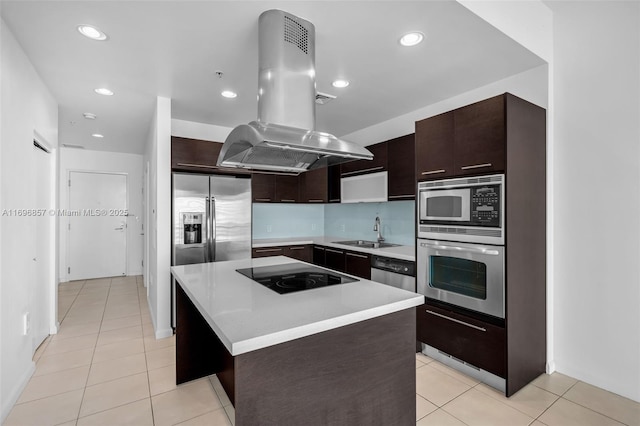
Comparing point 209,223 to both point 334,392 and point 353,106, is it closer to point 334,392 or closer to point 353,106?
point 353,106

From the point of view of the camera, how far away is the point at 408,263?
10.1 ft

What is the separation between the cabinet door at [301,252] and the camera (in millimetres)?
4391

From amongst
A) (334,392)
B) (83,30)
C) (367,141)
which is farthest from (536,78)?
(83,30)

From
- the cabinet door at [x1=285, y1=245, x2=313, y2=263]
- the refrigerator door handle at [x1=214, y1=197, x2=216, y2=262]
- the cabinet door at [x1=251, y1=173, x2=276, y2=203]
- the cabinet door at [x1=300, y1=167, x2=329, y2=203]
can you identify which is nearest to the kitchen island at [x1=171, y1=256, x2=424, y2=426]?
the refrigerator door handle at [x1=214, y1=197, x2=216, y2=262]

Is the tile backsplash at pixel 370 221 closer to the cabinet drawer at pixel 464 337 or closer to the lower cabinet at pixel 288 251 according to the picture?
the lower cabinet at pixel 288 251

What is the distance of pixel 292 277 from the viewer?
206 centimetres

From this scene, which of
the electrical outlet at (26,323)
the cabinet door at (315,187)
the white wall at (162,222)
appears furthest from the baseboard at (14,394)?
the cabinet door at (315,187)

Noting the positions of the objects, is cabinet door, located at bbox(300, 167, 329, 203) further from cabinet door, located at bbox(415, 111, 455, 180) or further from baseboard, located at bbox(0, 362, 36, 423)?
baseboard, located at bbox(0, 362, 36, 423)

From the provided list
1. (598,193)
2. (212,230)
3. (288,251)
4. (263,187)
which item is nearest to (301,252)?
(288,251)

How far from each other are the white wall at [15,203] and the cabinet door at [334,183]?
332 cm

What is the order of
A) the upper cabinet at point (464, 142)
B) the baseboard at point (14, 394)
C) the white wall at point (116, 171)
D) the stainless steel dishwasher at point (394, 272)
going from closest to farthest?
the baseboard at point (14, 394) < the upper cabinet at point (464, 142) < the stainless steel dishwasher at point (394, 272) < the white wall at point (116, 171)

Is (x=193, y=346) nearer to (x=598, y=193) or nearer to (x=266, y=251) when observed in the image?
(x=266, y=251)

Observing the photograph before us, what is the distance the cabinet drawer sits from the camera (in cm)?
228

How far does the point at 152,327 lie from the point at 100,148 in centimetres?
393
